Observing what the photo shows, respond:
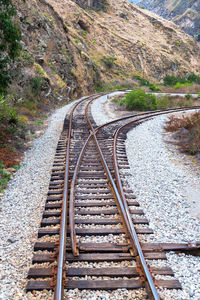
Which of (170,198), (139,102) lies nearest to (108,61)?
(139,102)

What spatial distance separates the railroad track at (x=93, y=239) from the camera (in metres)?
3.29

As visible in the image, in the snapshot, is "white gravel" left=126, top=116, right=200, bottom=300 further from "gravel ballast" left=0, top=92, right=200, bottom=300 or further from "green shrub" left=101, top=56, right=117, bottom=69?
"green shrub" left=101, top=56, right=117, bottom=69

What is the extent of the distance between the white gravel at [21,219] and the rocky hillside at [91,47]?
9.67 metres

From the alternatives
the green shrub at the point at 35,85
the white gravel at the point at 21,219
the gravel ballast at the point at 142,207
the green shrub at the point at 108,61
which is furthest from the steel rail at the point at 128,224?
the green shrub at the point at 108,61

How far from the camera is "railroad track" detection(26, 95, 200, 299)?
329 cm

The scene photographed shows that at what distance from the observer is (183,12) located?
14962 cm

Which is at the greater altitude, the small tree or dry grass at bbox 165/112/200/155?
the small tree

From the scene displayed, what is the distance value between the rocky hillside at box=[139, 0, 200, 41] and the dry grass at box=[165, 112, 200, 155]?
107 m

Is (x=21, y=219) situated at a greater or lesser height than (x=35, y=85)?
lesser

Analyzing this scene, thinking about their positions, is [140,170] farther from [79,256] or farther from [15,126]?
[15,126]

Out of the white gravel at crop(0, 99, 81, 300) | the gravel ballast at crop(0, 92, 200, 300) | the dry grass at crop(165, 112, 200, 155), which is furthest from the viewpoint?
the dry grass at crop(165, 112, 200, 155)

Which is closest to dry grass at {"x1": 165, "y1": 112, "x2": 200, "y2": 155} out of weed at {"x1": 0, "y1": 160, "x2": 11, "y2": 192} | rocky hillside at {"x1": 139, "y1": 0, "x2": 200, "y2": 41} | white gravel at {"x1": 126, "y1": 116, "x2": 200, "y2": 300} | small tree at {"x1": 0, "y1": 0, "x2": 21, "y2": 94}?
white gravel at {"x1": 126, "y1": 116, "x2": 200, "y2": 300}

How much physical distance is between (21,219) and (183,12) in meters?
178

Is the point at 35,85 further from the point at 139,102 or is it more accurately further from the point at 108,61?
the point at 108,61
